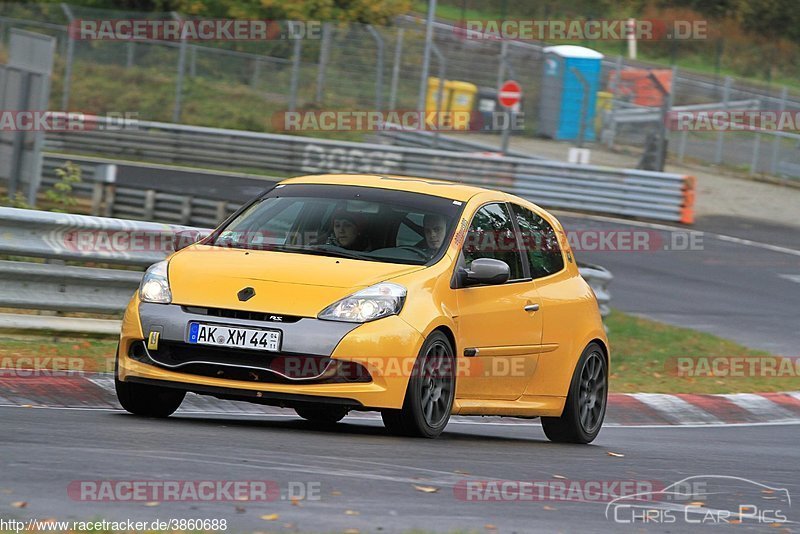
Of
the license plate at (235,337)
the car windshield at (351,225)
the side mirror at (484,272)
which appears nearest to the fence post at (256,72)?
the car windshield at (351,225)

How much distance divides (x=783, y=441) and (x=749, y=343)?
6097 millimetres

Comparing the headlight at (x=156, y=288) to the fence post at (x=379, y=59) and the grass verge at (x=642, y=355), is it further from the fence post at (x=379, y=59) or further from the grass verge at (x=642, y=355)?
the fence post at (x=379, y=59)

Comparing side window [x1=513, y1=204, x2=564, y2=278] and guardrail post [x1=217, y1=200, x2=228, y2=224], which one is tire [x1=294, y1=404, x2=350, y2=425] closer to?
side window [x1=513, y1=204, x2=564, y2=278]

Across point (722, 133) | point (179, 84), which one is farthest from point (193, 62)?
point (722, 133)

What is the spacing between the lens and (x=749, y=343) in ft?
57.1

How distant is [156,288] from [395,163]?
21.8 m

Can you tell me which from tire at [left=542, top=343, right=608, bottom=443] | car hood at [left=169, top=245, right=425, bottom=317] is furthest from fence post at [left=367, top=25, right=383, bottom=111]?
car hood at [left=169, top=245, right=425, bottom=317]

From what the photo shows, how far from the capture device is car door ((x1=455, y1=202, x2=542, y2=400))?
8.86m

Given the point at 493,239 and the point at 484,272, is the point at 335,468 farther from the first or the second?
the point at 493,239

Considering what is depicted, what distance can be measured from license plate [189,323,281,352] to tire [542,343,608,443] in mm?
2790

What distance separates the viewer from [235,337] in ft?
26.4

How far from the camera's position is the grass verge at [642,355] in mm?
10648

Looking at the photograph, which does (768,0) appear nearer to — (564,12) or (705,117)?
(564,12)

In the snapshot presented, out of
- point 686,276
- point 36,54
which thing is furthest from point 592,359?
point 686,276
